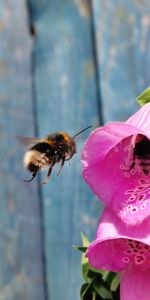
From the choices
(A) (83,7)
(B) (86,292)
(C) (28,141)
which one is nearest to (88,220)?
(A) (83,7)

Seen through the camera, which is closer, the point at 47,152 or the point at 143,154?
the point at 143,154

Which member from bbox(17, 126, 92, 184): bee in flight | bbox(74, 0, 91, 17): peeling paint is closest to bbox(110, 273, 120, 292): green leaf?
bbox(17, 126, 92, 184): bee in flight

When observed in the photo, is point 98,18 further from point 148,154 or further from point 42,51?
point 148,154

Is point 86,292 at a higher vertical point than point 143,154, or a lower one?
lower

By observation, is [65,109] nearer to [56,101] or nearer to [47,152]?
[56,101]

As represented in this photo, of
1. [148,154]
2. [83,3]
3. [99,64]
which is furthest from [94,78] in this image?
[148,154]

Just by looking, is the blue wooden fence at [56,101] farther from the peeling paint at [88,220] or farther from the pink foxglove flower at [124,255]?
the pink foxglove flower at [124,255]

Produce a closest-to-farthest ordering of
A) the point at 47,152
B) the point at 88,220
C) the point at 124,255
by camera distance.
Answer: the point at 124,255
the point at 47,152
the point at 88,220

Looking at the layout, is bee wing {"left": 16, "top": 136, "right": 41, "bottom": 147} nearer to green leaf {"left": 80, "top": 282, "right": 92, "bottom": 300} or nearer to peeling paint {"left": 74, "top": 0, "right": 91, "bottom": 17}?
green leaf {"left": 80, "top": 282, "right": 92, "bottom": 300}
